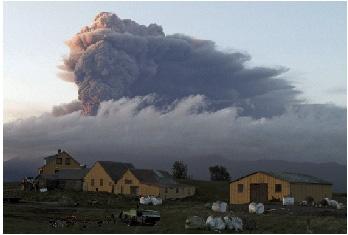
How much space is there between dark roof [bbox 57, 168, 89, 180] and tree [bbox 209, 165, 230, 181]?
42.8 metres

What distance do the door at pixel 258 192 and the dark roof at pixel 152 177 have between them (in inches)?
744

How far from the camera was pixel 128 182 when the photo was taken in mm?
90000

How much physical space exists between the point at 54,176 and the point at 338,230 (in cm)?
7098

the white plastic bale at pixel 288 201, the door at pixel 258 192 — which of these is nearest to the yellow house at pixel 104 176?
the door at pixel 258 192

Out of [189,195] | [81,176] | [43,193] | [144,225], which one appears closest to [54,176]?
[81,176]

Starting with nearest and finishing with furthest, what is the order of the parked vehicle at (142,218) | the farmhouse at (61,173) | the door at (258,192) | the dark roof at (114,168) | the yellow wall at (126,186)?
the parked vehicle at (142,218) → the door at (258,192) → the yellow wall at (126,186) → the dark roof at (114,168) → the farmhouse at (61,173)

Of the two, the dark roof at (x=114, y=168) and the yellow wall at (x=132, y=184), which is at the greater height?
the dark roof at (x=114, y=168)

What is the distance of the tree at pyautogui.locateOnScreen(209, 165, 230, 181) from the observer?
136m

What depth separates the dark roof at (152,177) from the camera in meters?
87.3

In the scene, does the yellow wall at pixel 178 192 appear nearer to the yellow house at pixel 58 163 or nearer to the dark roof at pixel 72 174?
the dark roof at pixel 72 174

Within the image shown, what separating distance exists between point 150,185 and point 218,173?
2076 inches

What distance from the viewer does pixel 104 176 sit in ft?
312

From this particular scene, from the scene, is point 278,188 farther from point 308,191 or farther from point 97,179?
point 97,179

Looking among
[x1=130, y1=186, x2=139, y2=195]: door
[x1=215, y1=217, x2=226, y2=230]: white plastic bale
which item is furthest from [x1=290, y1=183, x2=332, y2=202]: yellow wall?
[x1=215, y1=217, x2=226, y2=230]: white plastic bale
